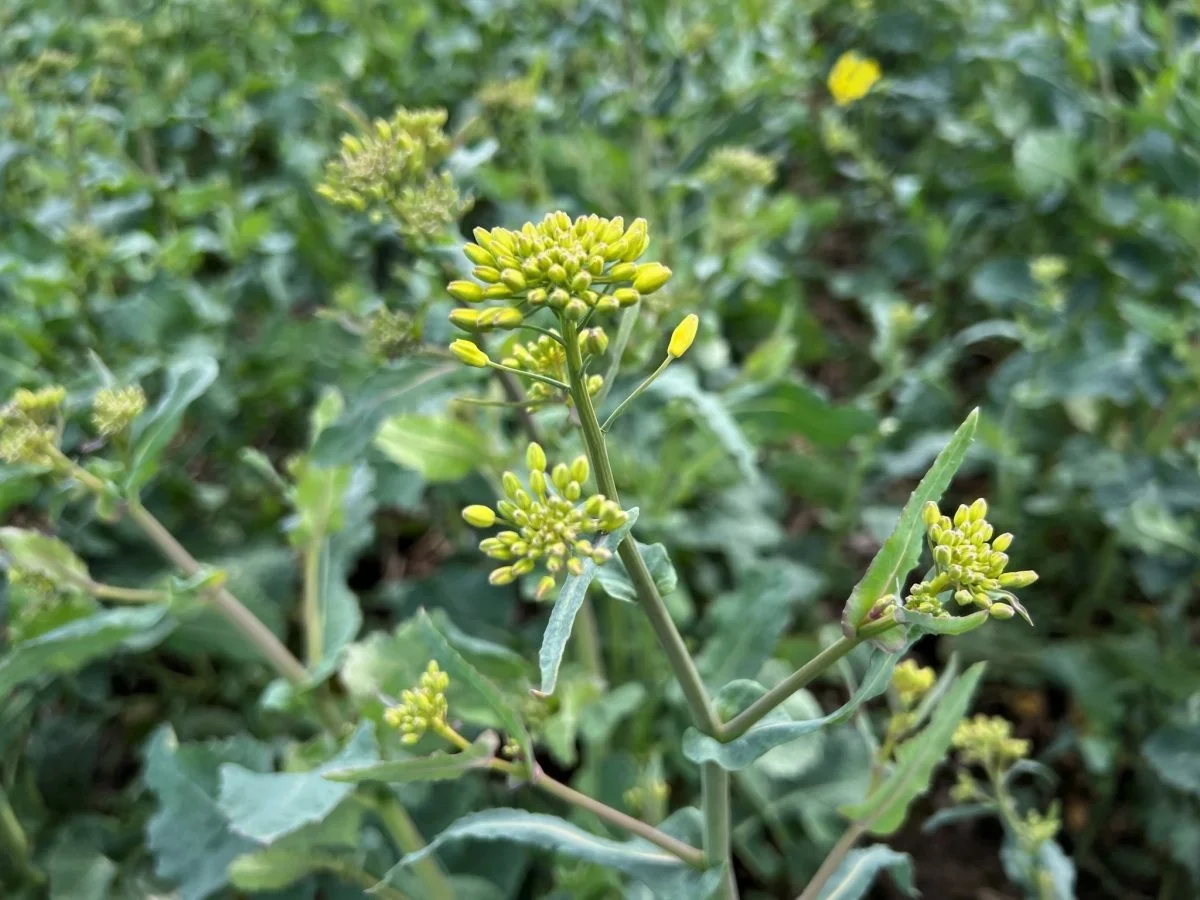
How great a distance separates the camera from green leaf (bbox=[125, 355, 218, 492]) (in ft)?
4.39

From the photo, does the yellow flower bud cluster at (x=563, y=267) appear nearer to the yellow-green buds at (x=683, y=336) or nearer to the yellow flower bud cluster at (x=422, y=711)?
the yellow-green buds at (x=683, y=336)

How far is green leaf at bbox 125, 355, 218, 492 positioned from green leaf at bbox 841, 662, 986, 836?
Result: 3.44ft

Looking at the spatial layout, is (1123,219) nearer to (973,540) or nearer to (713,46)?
(713,46)

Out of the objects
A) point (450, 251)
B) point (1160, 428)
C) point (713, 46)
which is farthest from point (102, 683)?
point (1160, 428)

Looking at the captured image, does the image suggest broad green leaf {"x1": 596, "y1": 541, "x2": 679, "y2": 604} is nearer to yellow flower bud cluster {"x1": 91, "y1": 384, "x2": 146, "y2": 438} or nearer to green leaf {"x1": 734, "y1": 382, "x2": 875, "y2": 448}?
yellow flower bud cluster {"x1": 91, "y1": 384, "x2": 146, "y2": 438}

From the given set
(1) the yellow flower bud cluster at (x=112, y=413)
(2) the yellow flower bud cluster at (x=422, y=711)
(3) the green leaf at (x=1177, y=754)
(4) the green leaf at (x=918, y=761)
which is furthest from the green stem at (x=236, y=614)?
(3) the green leaf at (x=1177, y=754)

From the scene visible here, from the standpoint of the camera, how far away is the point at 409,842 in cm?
156

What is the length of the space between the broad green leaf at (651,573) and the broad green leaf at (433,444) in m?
0.81

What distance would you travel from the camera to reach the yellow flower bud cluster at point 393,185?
1289mm

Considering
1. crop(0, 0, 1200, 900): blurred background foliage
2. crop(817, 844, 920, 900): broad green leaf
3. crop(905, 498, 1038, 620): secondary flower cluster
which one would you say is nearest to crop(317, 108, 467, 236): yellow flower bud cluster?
crop(0, 0, 1200, 900): blurred background foliage

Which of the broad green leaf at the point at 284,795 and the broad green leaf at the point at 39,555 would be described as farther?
the broad green leaf at the point at 39,555

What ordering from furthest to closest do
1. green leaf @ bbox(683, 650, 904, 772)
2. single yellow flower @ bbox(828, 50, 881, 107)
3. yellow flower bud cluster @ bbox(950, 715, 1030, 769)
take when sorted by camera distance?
single yellow flower @ bbox(828, 50, 881, 107) < yellow flower bud cluster @ bbox(950, 715, 1030, 769) < green leaf @ bbox(683, 650, 904, 772)

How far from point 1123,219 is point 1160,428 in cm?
49

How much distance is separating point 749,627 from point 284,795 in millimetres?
758
